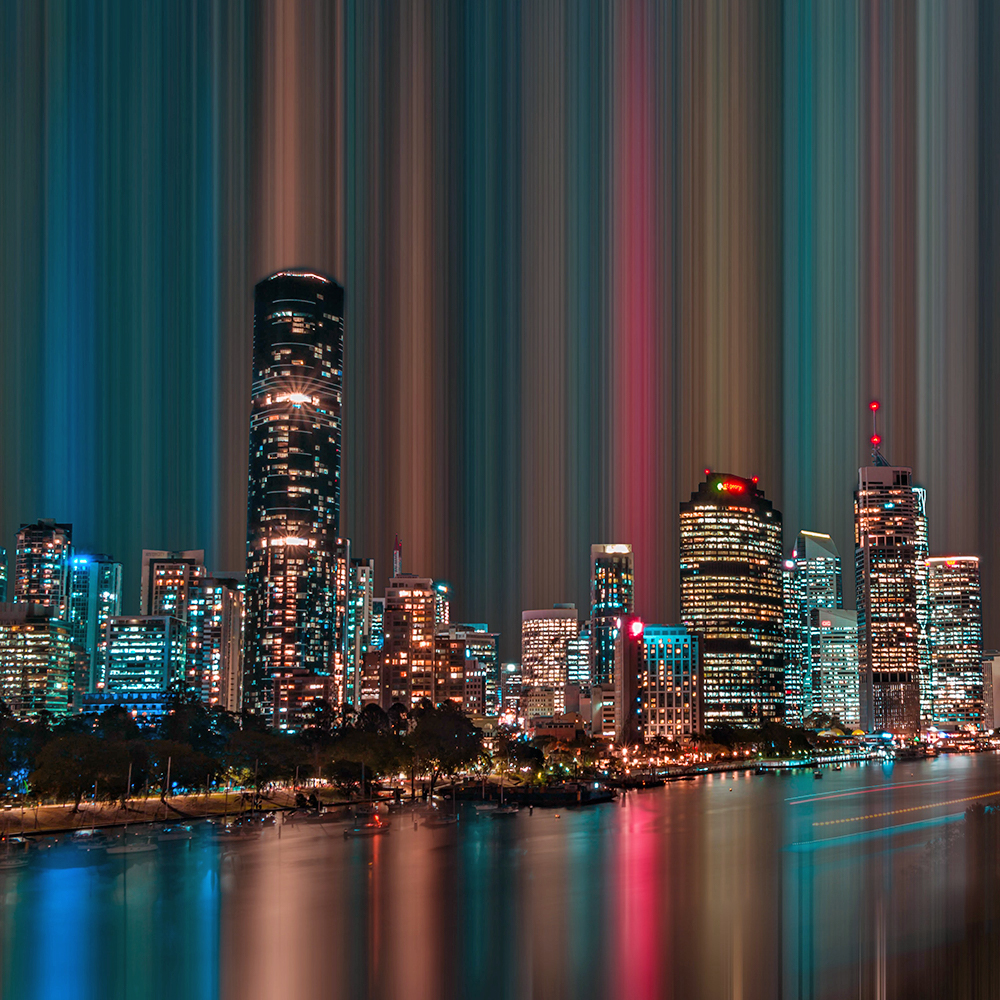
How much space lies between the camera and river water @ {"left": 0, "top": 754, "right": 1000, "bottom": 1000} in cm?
5341

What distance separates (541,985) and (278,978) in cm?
1151

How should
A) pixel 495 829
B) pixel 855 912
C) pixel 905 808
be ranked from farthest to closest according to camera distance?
pixel 905 808 < pixel 495 829 < pixel 855 912

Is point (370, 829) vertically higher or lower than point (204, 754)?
lower

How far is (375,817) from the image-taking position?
118625 millimetres

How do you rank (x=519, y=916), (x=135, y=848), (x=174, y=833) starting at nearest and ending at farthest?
(x=519, y=916), (x=135, y=848), (x=174, y=833)

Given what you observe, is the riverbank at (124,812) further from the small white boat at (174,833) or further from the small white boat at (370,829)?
the small white boat at (370,829)

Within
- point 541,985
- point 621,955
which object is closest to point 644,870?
point 621,955

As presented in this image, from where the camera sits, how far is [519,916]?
6844cm

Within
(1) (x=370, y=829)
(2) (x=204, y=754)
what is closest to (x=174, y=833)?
(1) (x=370, y=829)

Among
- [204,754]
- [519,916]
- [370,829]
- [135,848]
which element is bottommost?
[370,829]

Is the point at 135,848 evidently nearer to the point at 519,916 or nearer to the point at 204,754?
the point at 204,754

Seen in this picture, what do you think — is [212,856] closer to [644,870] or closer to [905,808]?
[644,870]

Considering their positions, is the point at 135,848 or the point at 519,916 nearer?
the point at 519,916

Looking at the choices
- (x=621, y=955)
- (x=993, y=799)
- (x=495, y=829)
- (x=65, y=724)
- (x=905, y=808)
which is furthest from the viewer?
(x=65, y=724)
